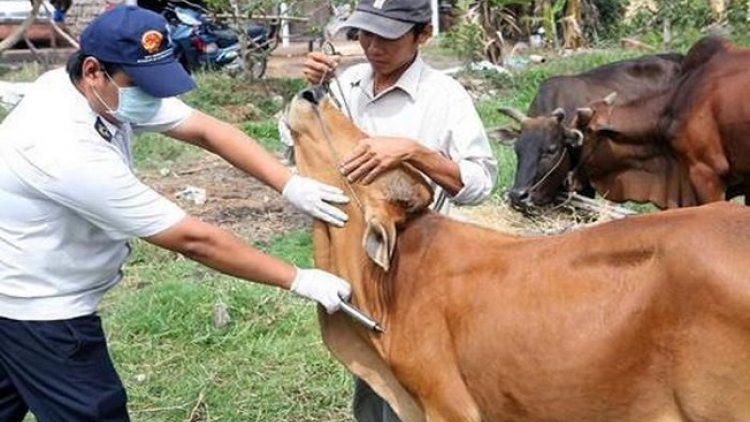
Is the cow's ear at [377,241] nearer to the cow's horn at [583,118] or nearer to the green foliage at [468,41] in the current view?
the cow's horn at [583,118]

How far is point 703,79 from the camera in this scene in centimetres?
816

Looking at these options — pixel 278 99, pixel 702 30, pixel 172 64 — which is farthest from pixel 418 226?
pixel 702 30

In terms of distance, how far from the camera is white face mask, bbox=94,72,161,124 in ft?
11.1

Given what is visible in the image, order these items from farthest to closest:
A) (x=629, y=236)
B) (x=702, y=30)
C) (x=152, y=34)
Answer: (x=702, y=30) < (x=152, y=34) < (x=629, y=236)

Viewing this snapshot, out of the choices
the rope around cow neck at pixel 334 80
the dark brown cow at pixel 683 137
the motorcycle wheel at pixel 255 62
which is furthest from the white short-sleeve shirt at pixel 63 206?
the motorcycle wheel at pixel 255 62

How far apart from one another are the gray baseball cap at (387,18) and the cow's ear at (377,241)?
0.58 meters

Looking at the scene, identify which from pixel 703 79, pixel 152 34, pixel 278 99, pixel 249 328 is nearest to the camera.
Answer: pixel 152 34

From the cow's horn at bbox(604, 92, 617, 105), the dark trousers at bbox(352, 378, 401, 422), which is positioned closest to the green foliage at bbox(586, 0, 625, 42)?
the cow's horn at bbox(604, 92, 617, 105)

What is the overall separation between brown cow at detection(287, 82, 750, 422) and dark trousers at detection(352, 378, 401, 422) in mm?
381

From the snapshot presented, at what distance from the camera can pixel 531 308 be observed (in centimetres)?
322

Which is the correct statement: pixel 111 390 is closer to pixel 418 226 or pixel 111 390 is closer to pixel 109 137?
pixel 109 137

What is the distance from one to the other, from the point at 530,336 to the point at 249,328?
3.08 meters

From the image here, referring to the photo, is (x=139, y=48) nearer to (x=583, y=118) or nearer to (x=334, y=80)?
(x=334, y=80)

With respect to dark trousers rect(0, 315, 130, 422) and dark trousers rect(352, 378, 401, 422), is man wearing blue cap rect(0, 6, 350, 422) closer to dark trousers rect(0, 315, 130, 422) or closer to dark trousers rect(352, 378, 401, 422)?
A: dark trousers rect(0, 315, 130, 422)
